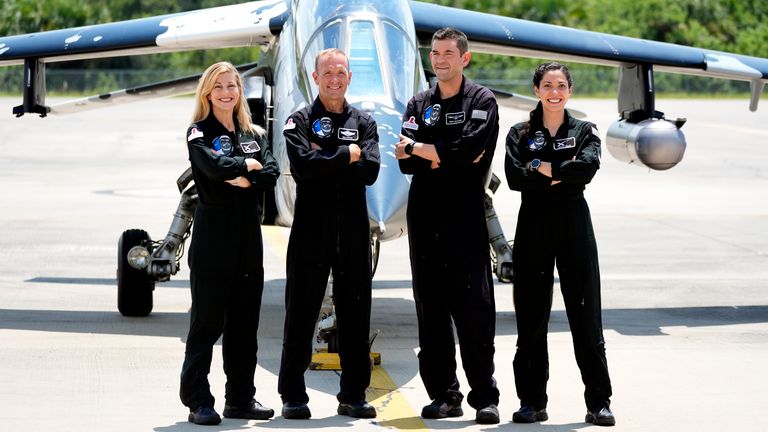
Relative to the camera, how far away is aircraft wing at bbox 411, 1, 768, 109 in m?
13.2

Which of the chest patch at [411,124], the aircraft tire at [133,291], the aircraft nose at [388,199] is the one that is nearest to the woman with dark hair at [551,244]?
the chest patch at [411,124]

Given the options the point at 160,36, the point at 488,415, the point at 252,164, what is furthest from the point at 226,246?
the point at 160,36

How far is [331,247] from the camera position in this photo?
8344mm

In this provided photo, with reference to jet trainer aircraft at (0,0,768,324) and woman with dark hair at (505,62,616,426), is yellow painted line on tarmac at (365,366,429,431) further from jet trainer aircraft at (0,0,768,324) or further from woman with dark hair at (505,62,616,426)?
jet trainer aircraft at (0,0,768,324)

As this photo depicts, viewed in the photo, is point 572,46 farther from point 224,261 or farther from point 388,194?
point 224,261

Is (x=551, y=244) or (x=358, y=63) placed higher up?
(x=358, y=63)

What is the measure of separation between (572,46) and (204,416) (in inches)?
271

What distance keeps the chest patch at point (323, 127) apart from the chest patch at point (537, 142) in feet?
4.11

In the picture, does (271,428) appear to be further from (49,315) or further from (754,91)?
(754,91)

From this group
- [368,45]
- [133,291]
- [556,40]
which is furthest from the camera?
[556,40]

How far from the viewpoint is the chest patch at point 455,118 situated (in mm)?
8391

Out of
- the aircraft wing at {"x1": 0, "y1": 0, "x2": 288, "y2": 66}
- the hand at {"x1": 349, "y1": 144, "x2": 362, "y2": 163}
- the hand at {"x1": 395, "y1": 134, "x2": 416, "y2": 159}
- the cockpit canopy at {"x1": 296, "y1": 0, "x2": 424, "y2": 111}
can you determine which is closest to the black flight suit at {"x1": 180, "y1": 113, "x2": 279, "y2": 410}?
the hand at {"x1": 349, "y1": 144, "x2": 362, "y2": 163}

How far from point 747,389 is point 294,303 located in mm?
3357

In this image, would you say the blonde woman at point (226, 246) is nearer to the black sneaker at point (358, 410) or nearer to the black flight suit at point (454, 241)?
the black sneaker at point (358, 410)
